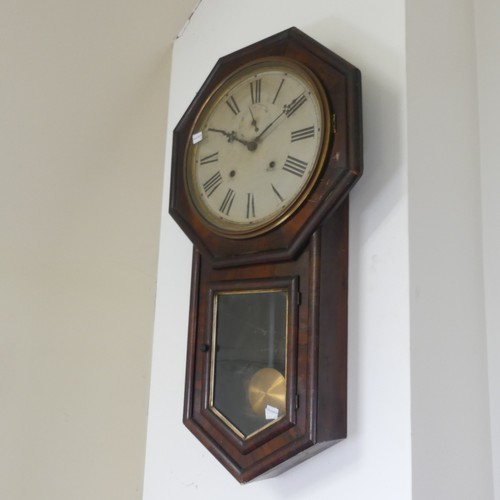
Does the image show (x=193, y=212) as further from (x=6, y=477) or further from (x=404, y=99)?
(x=6, y=477)

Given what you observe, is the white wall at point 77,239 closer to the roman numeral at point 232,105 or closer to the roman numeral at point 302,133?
the roman numeral at point 232,105

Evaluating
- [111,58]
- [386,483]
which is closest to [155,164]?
[111,58]

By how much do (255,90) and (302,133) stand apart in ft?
0.47

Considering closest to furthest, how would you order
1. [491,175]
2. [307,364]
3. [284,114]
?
[307,364]
[284,114]
[491,175]

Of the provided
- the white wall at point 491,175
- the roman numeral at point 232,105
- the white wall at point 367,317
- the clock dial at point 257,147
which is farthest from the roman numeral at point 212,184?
the white wall at point 491,175

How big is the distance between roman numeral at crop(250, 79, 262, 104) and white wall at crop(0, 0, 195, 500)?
1.21 ft

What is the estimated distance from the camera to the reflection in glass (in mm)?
826

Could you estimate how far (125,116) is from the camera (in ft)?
3.93

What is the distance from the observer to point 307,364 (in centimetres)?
78

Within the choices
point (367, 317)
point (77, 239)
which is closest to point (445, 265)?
point (367, 317)

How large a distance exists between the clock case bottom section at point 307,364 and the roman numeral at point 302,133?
0.12 meters

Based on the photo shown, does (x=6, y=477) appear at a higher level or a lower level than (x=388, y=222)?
lower

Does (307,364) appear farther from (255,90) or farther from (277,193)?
(255,90)

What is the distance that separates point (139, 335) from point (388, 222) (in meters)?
0.60
